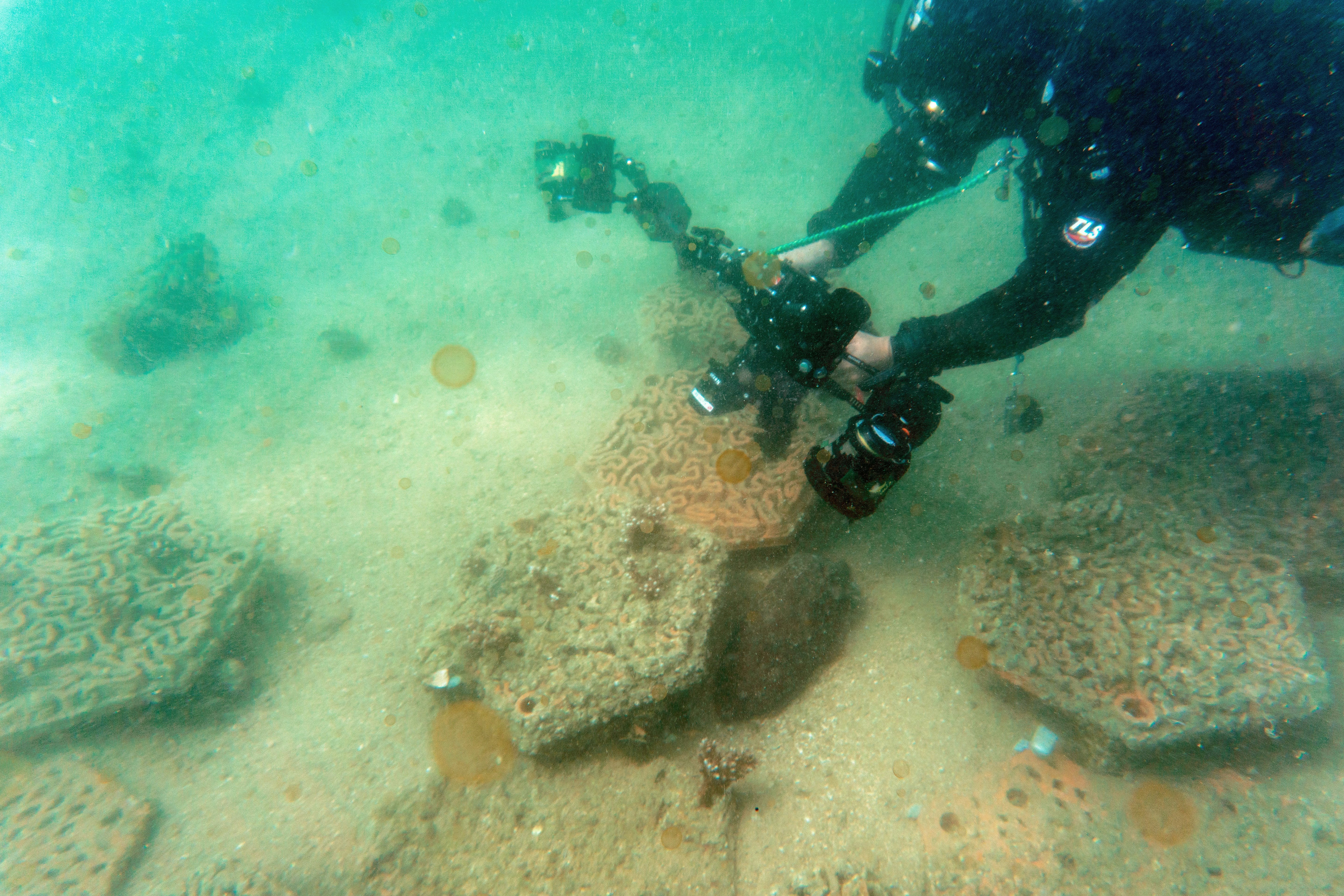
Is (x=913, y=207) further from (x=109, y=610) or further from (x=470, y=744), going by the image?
(x=109, y=610)

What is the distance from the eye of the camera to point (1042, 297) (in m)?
3.62

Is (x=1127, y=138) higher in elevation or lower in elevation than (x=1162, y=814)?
higher

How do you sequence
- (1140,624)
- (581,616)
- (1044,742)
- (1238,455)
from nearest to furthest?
1. (1044,742)
2. (1140,624)
3. (581,616)
4. (1238,455)

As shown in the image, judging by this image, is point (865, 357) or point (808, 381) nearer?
point (808, 381)

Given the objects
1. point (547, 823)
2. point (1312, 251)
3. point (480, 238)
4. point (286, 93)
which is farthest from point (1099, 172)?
point (286, 93)

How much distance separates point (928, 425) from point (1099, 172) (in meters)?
2.01

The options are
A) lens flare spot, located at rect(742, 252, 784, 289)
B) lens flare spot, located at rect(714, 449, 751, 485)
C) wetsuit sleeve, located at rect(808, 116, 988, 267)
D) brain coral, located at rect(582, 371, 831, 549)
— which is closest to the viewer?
lens flare spot, located at rect(742, 252, 784, 289)

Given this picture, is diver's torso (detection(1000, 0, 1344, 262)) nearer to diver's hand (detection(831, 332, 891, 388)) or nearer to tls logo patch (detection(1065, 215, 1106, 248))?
tls logo patch (detection(1065, 215, 1106, 248))

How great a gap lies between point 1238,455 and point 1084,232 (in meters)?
3.24

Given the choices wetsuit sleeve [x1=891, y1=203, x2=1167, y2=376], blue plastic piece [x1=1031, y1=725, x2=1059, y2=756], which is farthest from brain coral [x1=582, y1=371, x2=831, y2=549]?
blue plastic piece [x1=1031, y1=725, x2=1059, y2=756]

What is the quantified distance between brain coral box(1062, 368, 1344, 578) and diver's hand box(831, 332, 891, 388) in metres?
2.61

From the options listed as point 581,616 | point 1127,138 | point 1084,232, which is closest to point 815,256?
point 1084,232

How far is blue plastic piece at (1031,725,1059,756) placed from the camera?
368cm

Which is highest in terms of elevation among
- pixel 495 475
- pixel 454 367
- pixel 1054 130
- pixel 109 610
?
pixel 454 367
